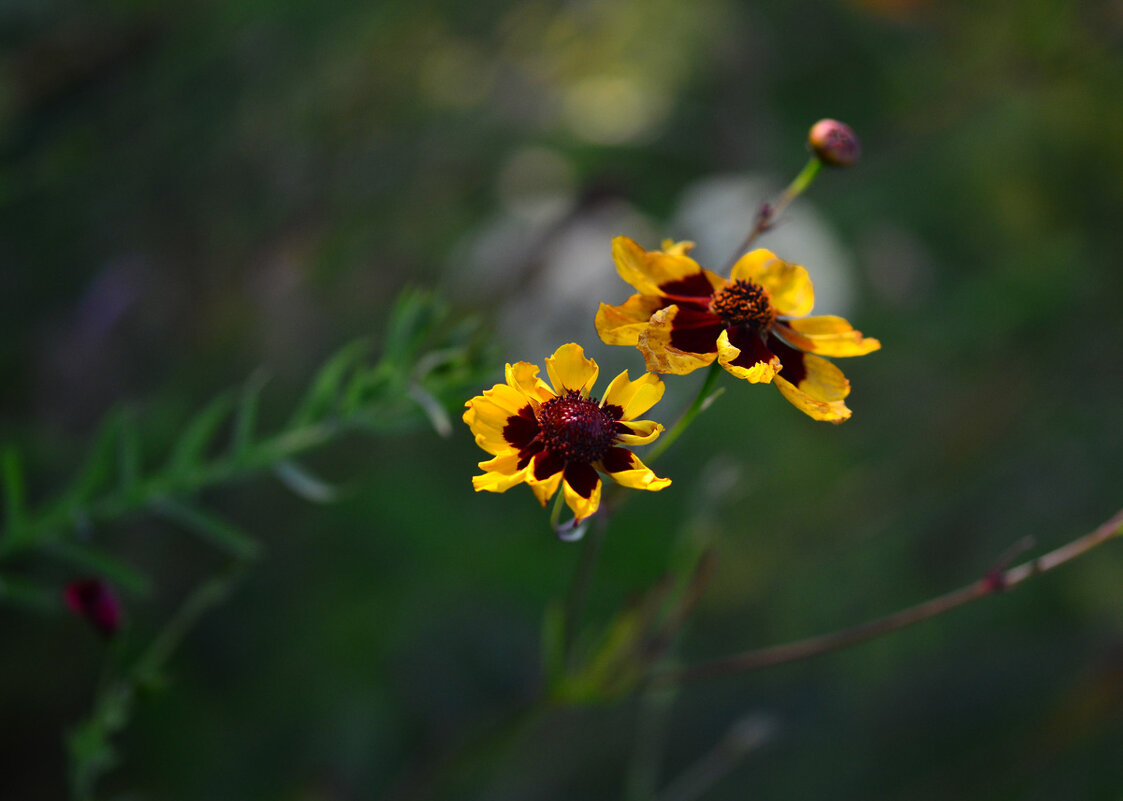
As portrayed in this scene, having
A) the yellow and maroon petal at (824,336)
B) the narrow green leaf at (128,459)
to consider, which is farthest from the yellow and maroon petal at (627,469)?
the narrow green leaf at (128,459)

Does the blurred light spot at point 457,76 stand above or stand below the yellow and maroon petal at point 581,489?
above

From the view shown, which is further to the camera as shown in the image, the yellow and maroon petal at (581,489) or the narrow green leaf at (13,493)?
the narrow green leaf at (13,493)

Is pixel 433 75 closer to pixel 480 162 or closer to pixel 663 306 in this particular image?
pixel 480 162

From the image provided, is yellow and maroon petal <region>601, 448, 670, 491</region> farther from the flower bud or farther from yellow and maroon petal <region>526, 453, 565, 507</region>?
the flower bud

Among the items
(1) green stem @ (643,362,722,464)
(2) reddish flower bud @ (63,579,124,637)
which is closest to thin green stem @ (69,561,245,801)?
(2) reddish flower bud @ (63,579,124,637)

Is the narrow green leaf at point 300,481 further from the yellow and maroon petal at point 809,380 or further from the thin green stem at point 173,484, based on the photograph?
the yellow and maroon petal at point 809,380

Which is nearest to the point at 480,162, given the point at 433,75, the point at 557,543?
the point at 433,75
